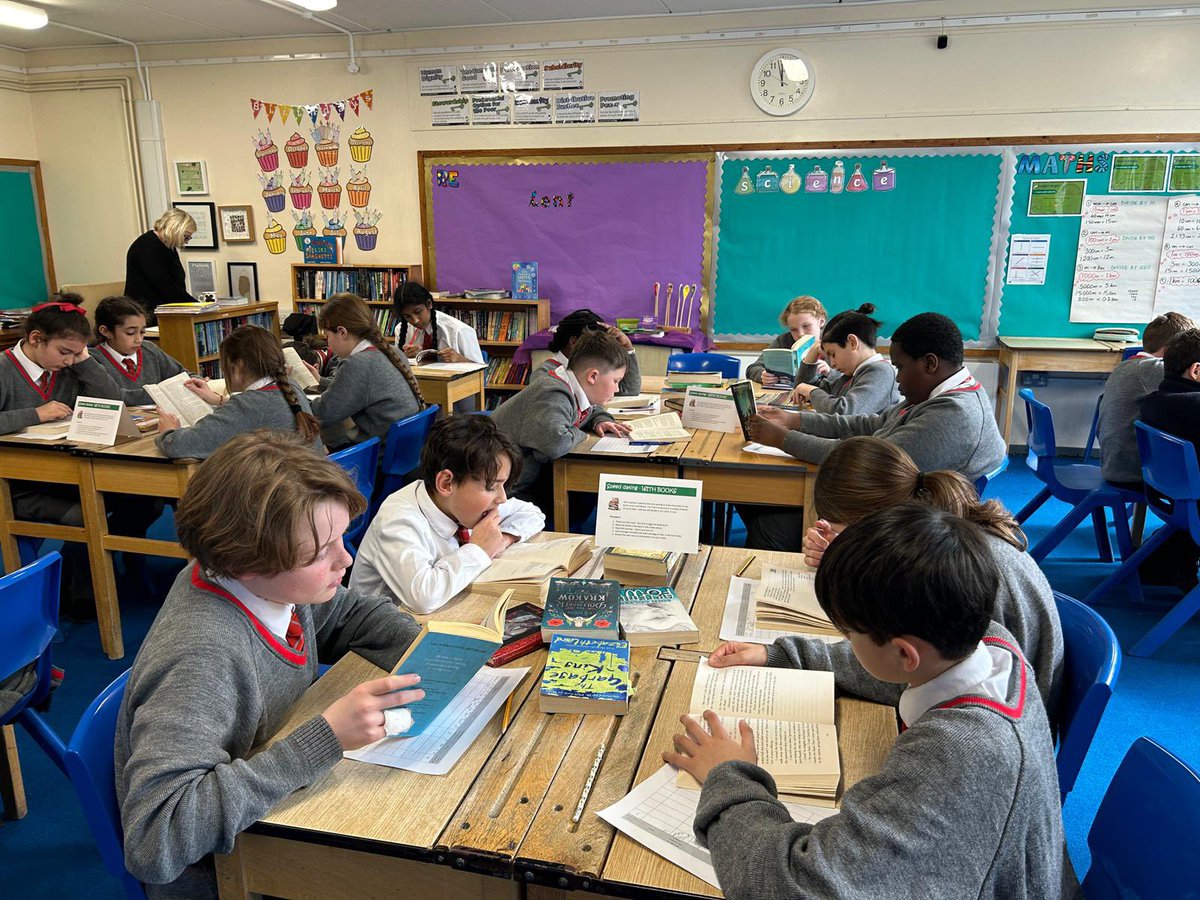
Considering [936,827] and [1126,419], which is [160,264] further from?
[936,827]

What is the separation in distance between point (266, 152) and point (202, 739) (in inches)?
275

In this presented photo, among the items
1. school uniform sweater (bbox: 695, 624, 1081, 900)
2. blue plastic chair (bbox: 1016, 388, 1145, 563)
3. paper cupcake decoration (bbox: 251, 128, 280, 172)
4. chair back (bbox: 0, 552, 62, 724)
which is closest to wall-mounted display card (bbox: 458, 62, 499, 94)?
paper cupcake decoration (bbox: 251, 128, 280, 172)

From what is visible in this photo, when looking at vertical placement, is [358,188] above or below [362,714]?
above

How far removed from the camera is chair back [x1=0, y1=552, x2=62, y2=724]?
185cm

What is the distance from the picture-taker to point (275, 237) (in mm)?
7211

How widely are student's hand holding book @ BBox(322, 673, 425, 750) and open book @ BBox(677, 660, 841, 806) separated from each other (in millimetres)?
433

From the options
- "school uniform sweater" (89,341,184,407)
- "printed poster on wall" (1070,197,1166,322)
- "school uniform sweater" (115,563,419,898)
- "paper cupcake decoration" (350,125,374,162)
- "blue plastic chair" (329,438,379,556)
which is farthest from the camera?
"paper cupcake decoration" (350,125,374,162)

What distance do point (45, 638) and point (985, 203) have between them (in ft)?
19.7

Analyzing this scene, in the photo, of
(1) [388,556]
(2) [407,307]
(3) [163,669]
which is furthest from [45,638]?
(2) [407,307]

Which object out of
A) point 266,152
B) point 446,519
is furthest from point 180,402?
point 266,152

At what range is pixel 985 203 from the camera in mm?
5906

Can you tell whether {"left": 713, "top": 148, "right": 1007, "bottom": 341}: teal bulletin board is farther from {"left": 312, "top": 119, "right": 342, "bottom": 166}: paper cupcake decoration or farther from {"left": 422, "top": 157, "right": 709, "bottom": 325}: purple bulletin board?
{"left": 312, "top": 119, "right": 342, "bottom": 166}: paper cupcake decoration

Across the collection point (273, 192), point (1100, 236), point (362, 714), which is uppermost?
point (273, 192)

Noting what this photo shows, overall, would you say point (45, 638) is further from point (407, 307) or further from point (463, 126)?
point (463, 126)
